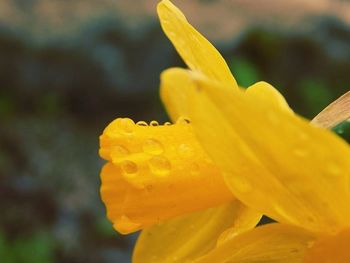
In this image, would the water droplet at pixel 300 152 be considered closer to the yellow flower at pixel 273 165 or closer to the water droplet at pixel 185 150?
the yellow flower at pixel 273 165

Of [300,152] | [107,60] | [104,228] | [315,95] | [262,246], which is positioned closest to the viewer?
[300,152]

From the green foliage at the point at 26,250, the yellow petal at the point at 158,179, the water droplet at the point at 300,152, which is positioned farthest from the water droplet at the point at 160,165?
the green foliage at the point at 26,250

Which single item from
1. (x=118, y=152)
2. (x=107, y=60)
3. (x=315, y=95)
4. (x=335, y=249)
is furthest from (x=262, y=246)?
(x=107, y=60)

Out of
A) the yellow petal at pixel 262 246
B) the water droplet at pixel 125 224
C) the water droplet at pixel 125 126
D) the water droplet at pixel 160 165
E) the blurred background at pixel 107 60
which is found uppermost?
the blurred background at pixel 107 60

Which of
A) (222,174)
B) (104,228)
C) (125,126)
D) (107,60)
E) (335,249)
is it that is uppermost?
(107,60)

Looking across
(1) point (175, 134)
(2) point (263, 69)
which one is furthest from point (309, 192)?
(2) point (263, 69)

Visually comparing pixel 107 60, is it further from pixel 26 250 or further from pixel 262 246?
pixel 262 246
